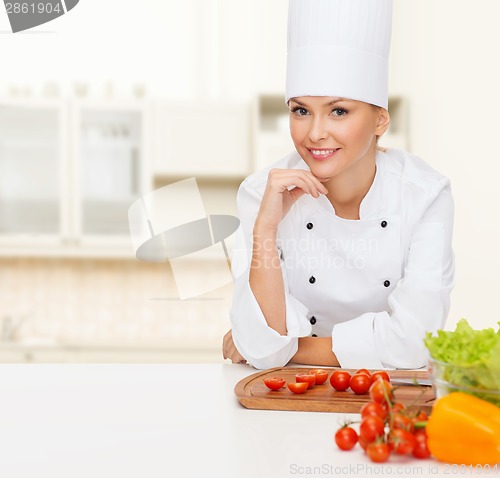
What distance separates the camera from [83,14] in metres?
3.88

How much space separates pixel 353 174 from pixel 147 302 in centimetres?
266

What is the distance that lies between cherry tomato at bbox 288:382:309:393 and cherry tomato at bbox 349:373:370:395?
9 cm

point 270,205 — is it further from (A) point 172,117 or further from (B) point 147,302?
(B) point 147,302

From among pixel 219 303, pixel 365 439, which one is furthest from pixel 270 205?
pixel 219 303

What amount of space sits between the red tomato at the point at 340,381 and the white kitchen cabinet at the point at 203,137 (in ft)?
8.20

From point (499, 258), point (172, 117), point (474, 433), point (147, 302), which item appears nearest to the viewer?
point (474, 433)

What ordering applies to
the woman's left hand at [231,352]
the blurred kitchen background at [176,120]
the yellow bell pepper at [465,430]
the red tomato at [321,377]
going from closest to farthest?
the yellow bell pepper at [465,430]
the red tomato at [321,377]
the woman's left hand at [231,352]
the blurred kitchen background at [176,120]

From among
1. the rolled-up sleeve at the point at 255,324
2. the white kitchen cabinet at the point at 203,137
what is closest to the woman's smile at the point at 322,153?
the rolled-up sleeve at the point at 255,324

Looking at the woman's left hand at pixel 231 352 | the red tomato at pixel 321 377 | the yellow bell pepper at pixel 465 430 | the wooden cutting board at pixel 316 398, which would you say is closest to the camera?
the yellow bell pepper at pixel 465 430

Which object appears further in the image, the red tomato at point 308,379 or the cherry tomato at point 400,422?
the red tomato at point 308,379

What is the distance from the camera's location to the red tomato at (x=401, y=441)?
2.93 feet

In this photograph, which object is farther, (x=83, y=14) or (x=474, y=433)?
(x=83, y=14)

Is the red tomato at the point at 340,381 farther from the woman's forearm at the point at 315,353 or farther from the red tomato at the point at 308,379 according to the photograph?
the woman's forearm at the point at 315,353

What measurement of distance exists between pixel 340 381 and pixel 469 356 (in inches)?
13.8
